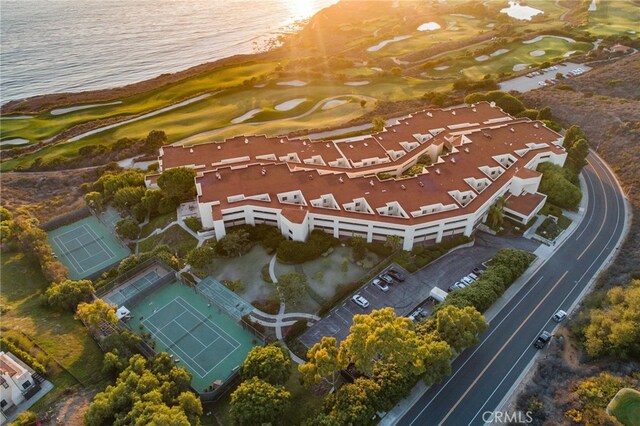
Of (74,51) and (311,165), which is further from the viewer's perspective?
(74,51)

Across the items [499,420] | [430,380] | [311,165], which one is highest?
[311,165]

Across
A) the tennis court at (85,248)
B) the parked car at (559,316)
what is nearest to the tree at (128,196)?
the tennis court at (85,248)

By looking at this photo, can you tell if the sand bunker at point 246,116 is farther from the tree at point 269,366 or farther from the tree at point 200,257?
the tree at point 269,366

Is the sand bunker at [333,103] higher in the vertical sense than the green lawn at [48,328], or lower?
higher

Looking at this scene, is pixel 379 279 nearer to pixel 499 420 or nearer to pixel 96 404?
pixel 499 420

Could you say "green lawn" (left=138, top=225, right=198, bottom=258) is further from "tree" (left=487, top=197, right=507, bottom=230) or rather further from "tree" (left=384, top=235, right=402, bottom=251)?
"tree" (left=487, top=197, right=507, bottom=230)

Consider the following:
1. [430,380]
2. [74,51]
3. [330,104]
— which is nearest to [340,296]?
[430,380]

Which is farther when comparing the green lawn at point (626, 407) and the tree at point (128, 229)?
the tree at point (128, 229)

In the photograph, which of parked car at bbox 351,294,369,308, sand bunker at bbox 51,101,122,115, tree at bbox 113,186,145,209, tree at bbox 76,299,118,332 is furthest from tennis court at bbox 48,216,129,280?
sand bunker at bbox 51,101,122,115
